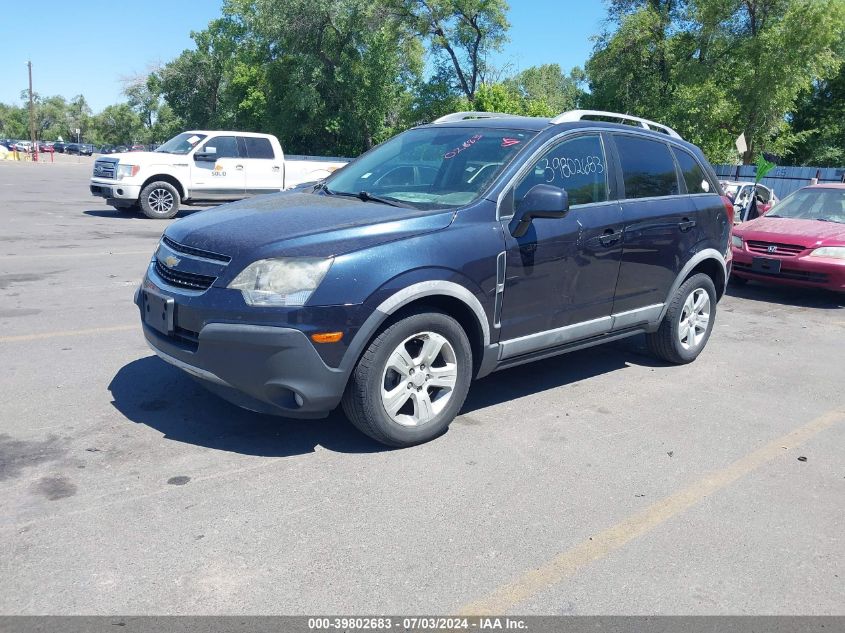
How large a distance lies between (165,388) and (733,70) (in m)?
31.4

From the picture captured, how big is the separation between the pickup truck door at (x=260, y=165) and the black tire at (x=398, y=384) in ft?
45.3

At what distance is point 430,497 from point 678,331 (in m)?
3.26

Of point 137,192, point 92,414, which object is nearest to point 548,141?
point 92,414

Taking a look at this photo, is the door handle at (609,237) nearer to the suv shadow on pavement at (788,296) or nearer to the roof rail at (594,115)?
the roof rail at (594,115)

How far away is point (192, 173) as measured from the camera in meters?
16.3

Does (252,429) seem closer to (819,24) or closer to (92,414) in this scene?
(92,414)

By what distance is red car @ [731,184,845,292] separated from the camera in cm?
910

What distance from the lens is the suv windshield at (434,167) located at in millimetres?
4676

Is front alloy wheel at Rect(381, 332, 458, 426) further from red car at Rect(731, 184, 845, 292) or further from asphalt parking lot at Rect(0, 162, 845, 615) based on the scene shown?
red car at Rect(731, 184, 845, 292)

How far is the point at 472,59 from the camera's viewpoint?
39.1 meters

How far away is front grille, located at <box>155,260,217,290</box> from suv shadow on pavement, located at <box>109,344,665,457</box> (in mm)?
851

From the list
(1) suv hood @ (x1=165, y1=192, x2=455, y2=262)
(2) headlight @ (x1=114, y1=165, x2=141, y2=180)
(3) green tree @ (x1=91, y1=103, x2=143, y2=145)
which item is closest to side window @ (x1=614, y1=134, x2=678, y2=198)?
(1) suv hood @ (x1=165, y1=192, x2=455, y2=262)

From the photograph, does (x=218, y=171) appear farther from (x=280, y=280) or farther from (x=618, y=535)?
(x=618, y=535)

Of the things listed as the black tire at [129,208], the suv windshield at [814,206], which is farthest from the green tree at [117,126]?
the suv windshield at [814,206]
